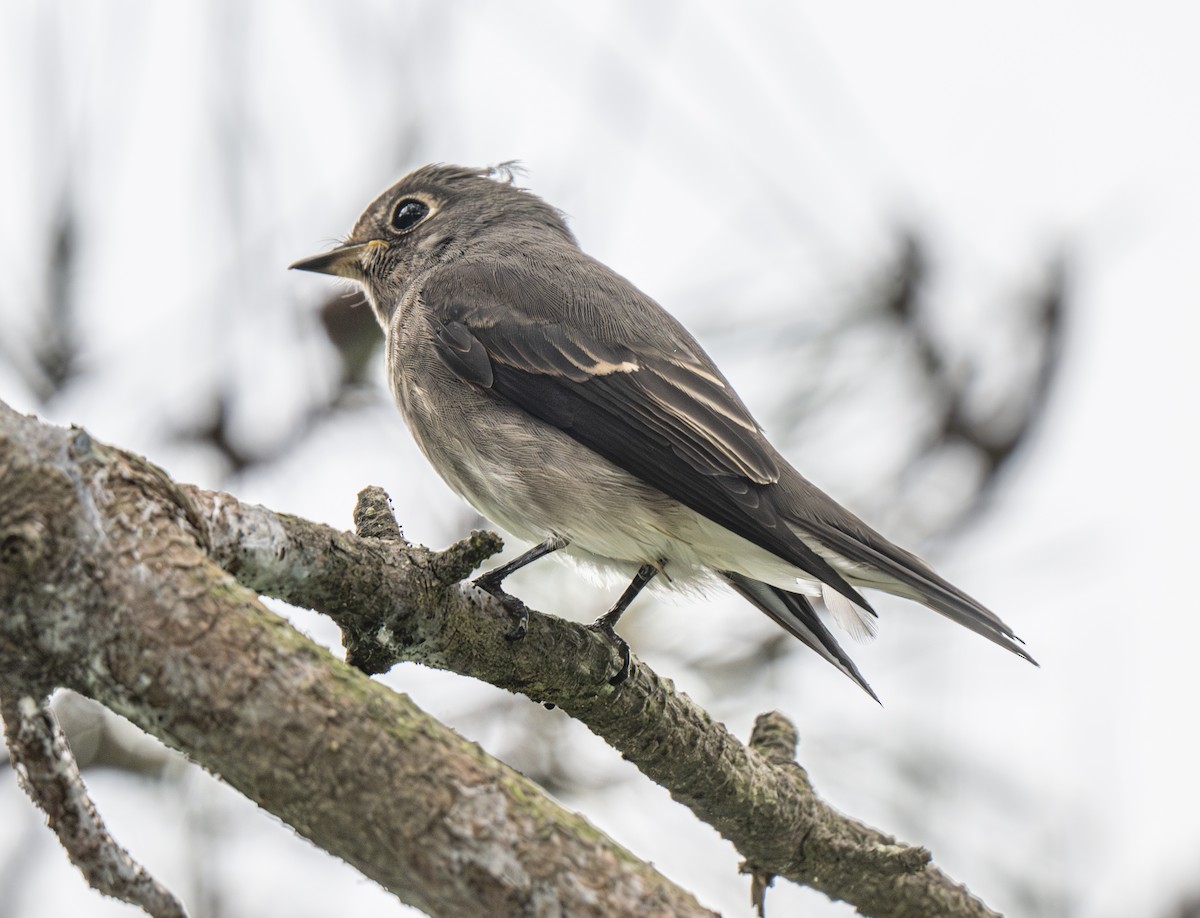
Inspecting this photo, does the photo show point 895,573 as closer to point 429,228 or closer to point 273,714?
point 273,714

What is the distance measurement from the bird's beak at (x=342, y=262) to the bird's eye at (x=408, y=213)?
0.23 metres

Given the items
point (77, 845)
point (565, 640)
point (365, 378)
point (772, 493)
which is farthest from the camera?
point (365, 378)

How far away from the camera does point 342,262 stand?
5.97m

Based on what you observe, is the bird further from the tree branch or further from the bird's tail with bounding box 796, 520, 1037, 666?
the tree branch

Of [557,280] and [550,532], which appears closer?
[550,532]

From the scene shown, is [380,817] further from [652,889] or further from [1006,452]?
[1006,452]

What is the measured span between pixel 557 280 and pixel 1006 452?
1.96m

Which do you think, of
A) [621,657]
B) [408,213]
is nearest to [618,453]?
[621,657]

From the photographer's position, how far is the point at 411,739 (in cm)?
186

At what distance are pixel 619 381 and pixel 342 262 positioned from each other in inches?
75.9

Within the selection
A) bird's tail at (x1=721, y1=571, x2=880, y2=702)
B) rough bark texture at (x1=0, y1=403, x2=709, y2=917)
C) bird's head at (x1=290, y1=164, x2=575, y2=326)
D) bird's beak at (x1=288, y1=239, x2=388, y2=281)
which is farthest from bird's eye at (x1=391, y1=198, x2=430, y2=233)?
rough bark texture at (x1=0, y1=403, x2=709, y2=917)

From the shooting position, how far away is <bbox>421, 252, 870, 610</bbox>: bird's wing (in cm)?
435

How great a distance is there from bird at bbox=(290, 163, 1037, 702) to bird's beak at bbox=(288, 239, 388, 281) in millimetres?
690

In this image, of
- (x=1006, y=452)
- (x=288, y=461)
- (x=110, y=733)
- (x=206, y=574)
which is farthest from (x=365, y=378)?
(x=206, y=574)
